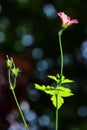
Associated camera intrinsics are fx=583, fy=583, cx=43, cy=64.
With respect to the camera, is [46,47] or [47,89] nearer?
[47,89]

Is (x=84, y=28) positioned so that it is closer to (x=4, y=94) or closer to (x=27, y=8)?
(x=27, y=8)

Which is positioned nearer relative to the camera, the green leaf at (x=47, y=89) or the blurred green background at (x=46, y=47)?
the green leaf at (x=47, y=89)

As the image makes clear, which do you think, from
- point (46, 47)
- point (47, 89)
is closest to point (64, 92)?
point (47, 89)

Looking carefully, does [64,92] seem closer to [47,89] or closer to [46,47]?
[47,89]

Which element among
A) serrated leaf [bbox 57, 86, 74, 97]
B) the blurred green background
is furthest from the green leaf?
the blurred green background

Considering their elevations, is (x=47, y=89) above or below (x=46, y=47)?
below

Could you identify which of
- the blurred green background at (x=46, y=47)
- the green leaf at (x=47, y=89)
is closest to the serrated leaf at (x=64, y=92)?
the green leaf at (x=47, y=89)

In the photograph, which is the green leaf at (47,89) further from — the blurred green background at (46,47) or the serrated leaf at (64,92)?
the blurred green background at (46,47)

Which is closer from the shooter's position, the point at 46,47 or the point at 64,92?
the point at 64,92
